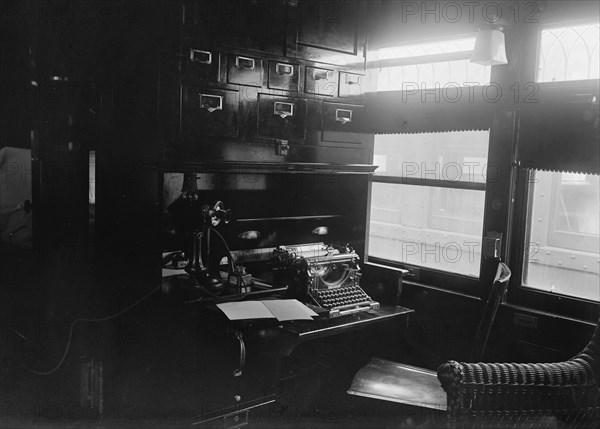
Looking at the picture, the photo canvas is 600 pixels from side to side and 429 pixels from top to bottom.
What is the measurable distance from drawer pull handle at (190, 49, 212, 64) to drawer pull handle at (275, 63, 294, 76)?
487 millimetres

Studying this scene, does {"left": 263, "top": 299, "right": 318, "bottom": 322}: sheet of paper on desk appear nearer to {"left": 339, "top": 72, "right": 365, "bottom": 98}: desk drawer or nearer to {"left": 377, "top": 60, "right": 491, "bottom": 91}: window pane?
{"left": 339, "top": 72, "right": 365, "bottom": 98}: desk drawer

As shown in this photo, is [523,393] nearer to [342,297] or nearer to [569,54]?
[342,297]

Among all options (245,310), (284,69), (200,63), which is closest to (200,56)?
(200,63)

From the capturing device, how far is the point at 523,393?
94.6 inches

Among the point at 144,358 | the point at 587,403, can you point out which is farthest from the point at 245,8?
the point at 587,403

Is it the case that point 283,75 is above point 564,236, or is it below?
above

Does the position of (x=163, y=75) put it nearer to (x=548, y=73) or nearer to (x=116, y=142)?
(x=116, y=142)

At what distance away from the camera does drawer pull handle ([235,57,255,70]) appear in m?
3.35

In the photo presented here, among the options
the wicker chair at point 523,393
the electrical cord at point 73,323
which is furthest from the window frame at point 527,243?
the electrical cord at point 73,323

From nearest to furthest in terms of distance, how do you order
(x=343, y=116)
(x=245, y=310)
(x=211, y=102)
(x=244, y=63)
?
(x=245, y=310), (x=211, y=102), (x=244, y=63), (x=343, y=116)

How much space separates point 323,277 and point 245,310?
28.4 inches

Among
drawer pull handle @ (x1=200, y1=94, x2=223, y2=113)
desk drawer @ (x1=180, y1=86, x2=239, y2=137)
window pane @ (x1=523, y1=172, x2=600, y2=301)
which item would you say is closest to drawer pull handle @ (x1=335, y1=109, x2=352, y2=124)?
desk drawer @ (x1=180, y1=86, x2=239, y2=137)

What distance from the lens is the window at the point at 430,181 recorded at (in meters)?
3.67

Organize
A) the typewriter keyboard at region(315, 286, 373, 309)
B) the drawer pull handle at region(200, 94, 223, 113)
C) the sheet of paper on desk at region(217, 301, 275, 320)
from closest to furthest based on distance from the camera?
the sheet of paper on desk at region(217, 301, 275, 320) → the drawer pull handle at region(200, 94, 223, 113) → the typewriter keyboard at region(315, 286, 373, 309)
